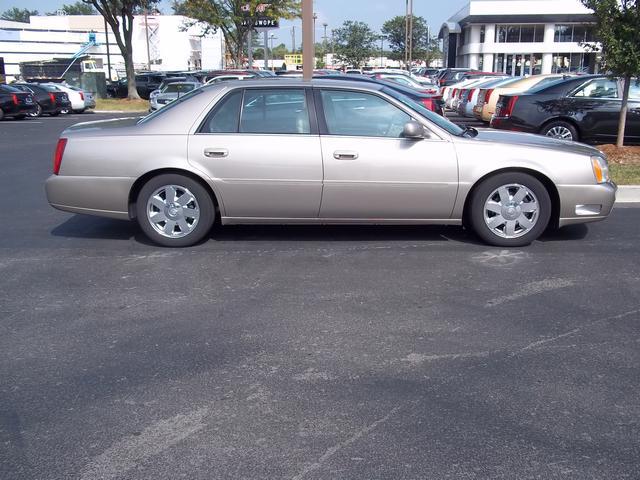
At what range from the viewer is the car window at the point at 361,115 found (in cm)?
650

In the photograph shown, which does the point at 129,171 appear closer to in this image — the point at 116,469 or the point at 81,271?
the point at 81,271

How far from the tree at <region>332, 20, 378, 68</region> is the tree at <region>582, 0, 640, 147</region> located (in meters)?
62.2

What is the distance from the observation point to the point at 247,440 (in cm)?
326

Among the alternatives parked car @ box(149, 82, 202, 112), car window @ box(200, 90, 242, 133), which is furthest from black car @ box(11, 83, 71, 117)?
car window @ box(200, 90, 242, 133)

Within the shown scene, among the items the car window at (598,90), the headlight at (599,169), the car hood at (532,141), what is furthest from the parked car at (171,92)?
the headlight at (599,169)

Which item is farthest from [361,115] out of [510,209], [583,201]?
[583,201]

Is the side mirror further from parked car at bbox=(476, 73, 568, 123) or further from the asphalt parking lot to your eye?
parked car at bbox=(476, 73, 568, 123)

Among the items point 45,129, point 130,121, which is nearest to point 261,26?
point 45,129

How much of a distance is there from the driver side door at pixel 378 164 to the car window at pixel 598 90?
7.40 m

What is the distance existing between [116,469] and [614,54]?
10708 mm

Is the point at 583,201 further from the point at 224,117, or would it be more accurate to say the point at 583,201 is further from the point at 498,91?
the point at 498,91

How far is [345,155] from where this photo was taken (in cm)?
Answer: 638

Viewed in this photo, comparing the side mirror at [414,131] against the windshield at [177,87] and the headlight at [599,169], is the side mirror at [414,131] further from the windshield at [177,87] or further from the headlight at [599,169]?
the windshield at [177,87]

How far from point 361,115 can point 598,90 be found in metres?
7.87
